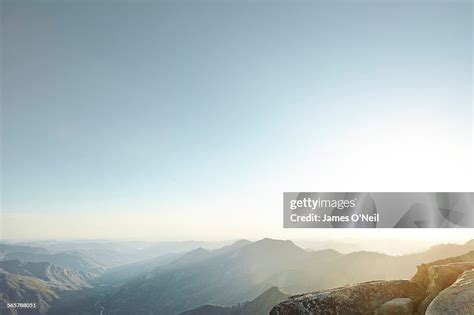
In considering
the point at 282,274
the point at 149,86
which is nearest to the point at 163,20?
the point at 149,86

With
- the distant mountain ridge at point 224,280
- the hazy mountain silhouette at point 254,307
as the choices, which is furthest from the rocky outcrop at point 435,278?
the distant mountain ridge at point 224,280

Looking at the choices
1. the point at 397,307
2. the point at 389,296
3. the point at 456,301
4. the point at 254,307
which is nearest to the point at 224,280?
the point at 254,307

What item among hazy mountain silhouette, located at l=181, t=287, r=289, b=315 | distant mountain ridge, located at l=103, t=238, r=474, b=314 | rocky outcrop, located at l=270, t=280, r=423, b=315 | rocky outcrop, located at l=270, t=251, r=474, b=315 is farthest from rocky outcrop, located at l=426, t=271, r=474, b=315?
distant mountain ridge, located at l=103, t=238, r=474, b=314

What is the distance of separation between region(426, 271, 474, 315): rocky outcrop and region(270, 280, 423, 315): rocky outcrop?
1020 mm

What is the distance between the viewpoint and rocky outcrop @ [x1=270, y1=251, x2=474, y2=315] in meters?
7.48

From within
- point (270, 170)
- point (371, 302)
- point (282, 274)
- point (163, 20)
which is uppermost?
point (163, 20)

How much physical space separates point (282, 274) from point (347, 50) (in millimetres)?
68818

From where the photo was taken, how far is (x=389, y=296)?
26.3 feet

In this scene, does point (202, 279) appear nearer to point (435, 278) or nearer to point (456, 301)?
point (435, 278)

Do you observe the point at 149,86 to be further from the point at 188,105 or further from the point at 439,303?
the point at 439,303

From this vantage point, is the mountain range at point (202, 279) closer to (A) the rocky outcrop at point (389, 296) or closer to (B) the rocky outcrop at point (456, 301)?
(A) the rocky outcrop at point (389, 296)

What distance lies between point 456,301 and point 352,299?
1830 mm

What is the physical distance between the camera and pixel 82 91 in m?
→ 19.5

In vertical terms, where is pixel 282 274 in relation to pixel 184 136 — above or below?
below
